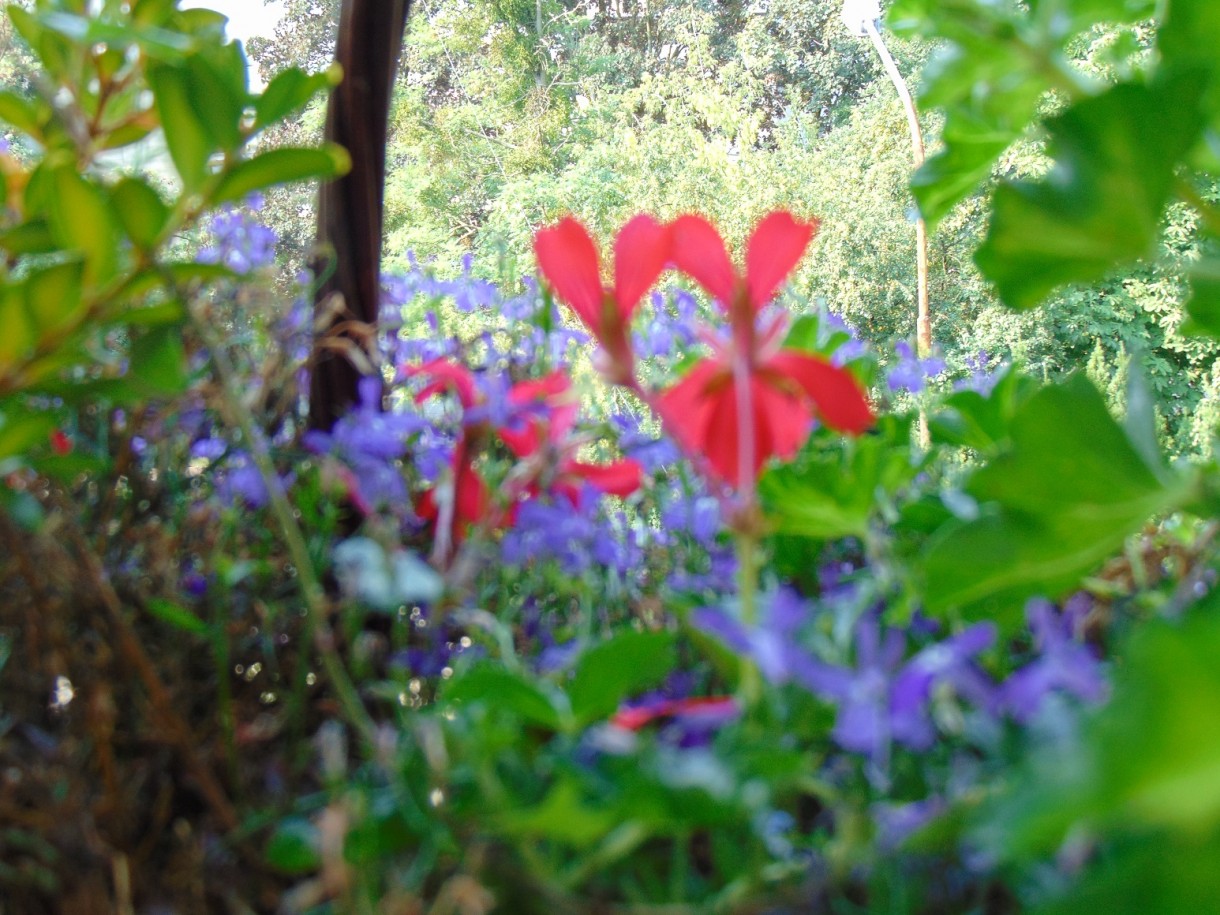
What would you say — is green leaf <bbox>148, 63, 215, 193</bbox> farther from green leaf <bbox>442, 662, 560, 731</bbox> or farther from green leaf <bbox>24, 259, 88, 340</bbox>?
green leaf <bbox>442, 662, 560, 731</bbox>

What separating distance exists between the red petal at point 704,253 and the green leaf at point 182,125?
4.5 inches

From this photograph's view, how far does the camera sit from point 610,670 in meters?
0.18

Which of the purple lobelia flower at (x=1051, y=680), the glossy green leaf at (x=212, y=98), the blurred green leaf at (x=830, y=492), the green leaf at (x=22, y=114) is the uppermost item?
the green leaf at (x=22, y=114)

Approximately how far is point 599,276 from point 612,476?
75mm

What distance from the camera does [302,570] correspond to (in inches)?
7.2

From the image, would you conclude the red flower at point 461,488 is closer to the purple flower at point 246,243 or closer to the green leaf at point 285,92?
the green leaf at point 285,92

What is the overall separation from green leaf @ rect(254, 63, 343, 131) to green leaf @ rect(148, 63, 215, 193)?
52 millimetres

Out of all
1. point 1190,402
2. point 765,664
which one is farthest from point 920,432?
point 1190,402

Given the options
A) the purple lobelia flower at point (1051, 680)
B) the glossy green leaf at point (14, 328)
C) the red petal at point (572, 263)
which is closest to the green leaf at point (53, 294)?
the glossy green leaf at point (14, 328)

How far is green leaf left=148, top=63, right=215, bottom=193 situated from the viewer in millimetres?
216

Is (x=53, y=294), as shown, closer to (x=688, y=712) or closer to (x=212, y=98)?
(x=212, y=98)

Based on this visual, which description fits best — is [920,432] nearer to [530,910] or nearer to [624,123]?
[530,910]

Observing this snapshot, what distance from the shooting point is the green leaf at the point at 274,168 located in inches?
9.2

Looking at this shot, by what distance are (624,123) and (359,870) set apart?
967cm
